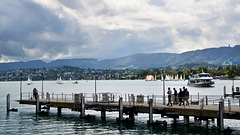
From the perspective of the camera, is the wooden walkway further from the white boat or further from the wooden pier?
the white boat

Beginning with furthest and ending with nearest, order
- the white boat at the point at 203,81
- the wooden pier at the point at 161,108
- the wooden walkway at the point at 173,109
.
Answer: the white boat at the point at 203,81
the wooden walkway at the point at 173,109
the wooden pier at the point at 161,108

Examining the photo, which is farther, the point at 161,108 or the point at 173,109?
the point at 161,108

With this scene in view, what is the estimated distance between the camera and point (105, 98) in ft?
130

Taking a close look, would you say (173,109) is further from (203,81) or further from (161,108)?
(203,81)

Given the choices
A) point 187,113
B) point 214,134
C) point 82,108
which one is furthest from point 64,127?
point 214,134

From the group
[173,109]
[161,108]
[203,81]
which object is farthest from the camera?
[203,81]

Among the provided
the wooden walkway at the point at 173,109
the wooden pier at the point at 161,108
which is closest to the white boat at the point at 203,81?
the wooden pier at the point at 161,108

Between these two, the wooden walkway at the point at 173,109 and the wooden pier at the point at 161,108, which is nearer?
the wooden pier at the point at 161,108

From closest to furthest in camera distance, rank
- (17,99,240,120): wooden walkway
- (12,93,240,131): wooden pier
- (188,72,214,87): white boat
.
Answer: (12,93,240,131): wooden pier, (17,99,240,120): wooden walkway, (188,72,214,87): white boat

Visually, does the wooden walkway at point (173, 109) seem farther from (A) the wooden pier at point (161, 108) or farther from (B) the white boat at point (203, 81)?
(B) the white boat at point (203, 81)

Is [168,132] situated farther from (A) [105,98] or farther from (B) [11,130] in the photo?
(B) [11,130]

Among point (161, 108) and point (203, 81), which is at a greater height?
point (161, 108)

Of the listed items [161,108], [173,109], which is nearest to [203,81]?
[161,108]

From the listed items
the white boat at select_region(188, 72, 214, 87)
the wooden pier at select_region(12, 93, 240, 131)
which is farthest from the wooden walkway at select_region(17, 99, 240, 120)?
the white boat at select_region(188, 72, 214, 87)
